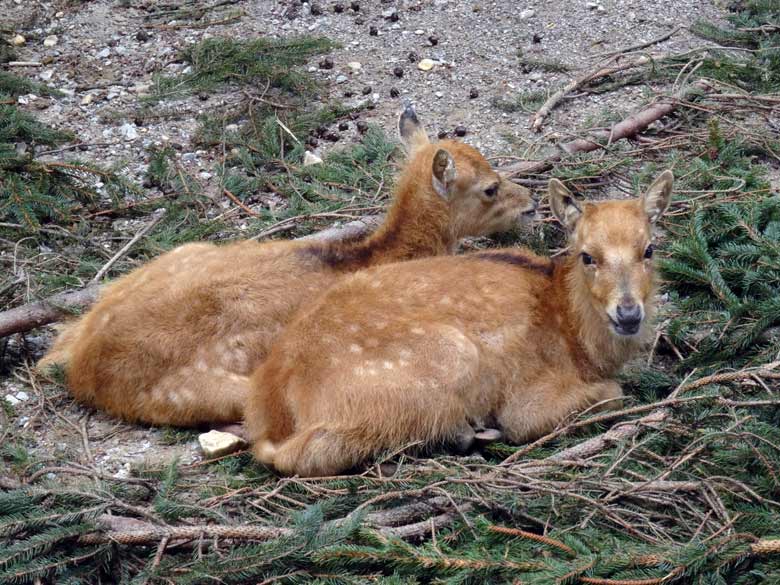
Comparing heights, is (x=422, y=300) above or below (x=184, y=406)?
above

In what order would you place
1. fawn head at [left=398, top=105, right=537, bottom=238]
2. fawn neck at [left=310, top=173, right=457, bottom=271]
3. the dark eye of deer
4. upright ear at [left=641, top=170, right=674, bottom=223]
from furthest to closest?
the dark eye of deer
fawn head at [left=398, top=105, right=537, bottom=238]
fawn neck at [left=310, top=173, right=457, bottom=271]
upright ear at [left=641, top=170, right=674, bottom=223]

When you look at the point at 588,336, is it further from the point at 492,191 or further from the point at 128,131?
the point at 128,131

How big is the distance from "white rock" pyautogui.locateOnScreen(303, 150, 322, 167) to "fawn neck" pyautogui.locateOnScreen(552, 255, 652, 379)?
372 centimetres

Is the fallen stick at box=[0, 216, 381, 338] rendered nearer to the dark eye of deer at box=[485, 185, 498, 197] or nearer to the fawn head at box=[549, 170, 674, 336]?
the dark eye of deer at box=[485, 185, 498, 197]

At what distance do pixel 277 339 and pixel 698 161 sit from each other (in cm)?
422

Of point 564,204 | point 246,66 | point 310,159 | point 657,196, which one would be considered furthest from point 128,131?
point 657,196

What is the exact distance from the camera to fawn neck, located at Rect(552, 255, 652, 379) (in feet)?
22.8

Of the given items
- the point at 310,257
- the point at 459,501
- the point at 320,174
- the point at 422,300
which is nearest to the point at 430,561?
the point at 459,501

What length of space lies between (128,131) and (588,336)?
230 inches

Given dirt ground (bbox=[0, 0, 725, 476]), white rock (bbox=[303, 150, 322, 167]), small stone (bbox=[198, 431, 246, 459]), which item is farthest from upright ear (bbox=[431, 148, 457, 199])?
small stone (bbox=[198, 431, 246, 459])

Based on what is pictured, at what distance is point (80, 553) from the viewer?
525 centimetres

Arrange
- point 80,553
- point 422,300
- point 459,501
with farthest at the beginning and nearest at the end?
point 422,300 → point 459,501 → point 80,553

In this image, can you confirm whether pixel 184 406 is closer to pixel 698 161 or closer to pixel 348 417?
pixel 348 417

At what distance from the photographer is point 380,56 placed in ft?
38.6
